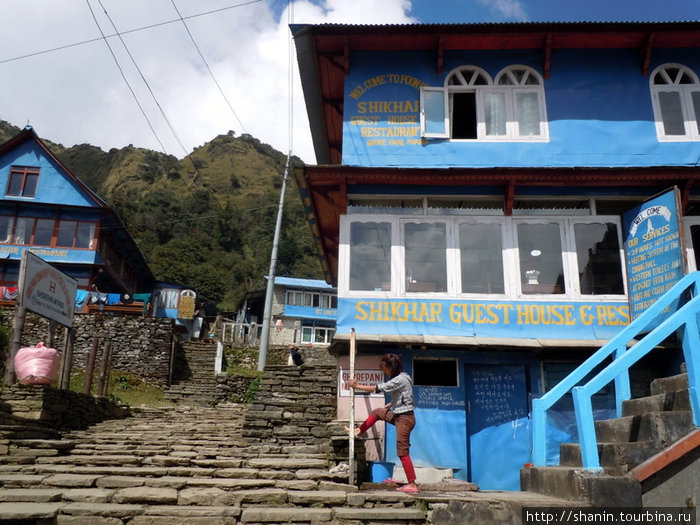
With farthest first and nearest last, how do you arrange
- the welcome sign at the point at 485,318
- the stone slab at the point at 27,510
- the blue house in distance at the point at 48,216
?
the blue house in distance at the point at 48,216, the welcome sign at the point at 485,318, the stone slab at the point at 27,510

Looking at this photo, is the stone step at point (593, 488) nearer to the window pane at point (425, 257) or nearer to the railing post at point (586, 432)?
the railing post at point (586, 432)

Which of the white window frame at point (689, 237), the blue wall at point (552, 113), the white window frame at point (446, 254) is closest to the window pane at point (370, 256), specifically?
the white window frame at point (446, 254)

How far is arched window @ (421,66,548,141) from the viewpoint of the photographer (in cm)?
1155

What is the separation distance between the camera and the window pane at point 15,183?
29750mm

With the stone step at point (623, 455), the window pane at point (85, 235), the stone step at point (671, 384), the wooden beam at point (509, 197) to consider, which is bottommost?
the stone step at point (623, 455)

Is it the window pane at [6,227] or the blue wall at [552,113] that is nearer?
the blue wall at [552,113]

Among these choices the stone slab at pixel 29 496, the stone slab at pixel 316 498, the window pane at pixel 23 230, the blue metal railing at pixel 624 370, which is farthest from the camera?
the window pane at pixel 23 230

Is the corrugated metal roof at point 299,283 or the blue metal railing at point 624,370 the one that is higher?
the corrugated metal roof at point 299,283

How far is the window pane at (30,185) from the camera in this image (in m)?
29.9

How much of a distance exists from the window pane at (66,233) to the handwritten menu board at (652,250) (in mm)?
27720

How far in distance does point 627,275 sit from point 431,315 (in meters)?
3.79

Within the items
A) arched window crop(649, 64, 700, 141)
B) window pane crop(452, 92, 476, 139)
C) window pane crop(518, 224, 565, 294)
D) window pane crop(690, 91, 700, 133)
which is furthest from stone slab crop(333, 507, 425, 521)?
window pane crop(690, 91, 700, 133)

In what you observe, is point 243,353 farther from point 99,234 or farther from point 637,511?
point 637,511

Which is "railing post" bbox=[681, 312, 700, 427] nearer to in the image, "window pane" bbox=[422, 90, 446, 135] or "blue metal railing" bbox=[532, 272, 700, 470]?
"blue metal railing" bbox=[532, 272, 700, 470]
